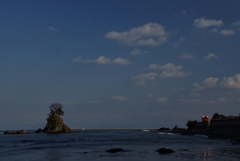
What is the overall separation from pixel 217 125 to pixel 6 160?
115886 millimetres

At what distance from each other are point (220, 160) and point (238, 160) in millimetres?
2506

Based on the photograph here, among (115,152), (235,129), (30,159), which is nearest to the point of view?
(30,159)

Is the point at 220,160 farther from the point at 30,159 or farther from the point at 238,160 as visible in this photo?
the point at 30,159

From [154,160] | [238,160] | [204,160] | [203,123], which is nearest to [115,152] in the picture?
[154,160]

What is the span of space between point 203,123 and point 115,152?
133 m

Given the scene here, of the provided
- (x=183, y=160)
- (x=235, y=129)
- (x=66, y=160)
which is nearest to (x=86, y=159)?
(x=66, y=160)

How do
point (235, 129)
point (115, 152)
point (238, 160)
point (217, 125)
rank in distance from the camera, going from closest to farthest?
1. point (238, 160)
2. point (115, 152)
3. point (235, 129)
4. point (217, 125)

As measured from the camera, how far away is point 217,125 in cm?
14925

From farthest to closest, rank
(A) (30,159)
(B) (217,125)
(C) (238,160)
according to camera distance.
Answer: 1. (B) (217,125)
2. (A) (30,159)
3. (C) (238,160)

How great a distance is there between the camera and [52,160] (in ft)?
166

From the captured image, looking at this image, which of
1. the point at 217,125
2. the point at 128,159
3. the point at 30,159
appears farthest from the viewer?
the point at 217,125

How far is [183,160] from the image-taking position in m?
47.5

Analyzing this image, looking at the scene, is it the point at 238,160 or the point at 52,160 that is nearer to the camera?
the point at 238,160

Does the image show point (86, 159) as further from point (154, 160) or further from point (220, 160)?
point (220, 160)
